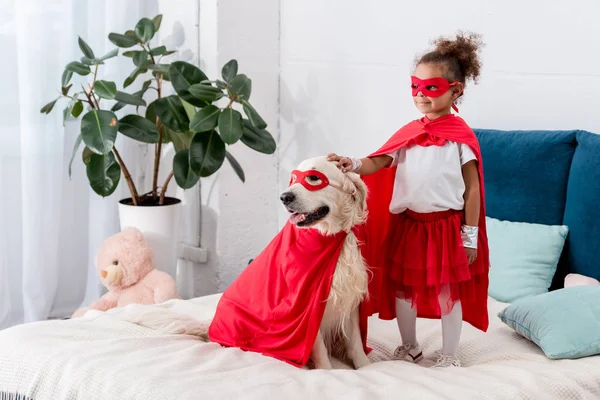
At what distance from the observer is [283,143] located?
3547 mm

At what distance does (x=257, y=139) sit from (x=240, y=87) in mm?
223

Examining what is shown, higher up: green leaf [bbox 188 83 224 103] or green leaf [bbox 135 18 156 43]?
green leaf [bbox 135 18 156 43]

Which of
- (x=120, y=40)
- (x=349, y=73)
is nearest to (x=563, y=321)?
(x=349, y=73)

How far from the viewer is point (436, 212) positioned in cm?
189

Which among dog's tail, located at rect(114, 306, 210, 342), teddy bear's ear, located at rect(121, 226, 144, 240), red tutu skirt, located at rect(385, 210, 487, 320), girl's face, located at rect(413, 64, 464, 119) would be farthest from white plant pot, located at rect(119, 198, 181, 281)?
girl's face, located at rect(413, 64, 464, 119)

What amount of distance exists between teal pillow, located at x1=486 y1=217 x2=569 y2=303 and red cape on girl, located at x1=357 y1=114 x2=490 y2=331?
467mm

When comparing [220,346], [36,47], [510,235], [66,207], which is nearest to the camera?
[220,346]

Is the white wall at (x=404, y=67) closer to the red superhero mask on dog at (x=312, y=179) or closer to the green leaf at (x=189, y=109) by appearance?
the green leaf at (x=189, y=109)

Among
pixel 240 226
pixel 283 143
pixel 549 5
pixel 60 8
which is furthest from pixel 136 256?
pixel 549 5

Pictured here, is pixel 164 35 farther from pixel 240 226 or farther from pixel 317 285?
pixel 317 285

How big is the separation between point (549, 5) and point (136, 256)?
1.79 metres

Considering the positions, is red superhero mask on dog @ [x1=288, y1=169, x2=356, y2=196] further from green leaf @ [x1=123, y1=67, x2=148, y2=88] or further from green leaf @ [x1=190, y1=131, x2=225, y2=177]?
green leaf @ [x1=123, y1=67, x2=148, y2=88]

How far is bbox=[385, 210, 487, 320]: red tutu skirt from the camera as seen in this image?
1858 mm

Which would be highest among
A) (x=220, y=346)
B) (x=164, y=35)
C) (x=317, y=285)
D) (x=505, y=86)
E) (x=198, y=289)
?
(x=164, y=35)
